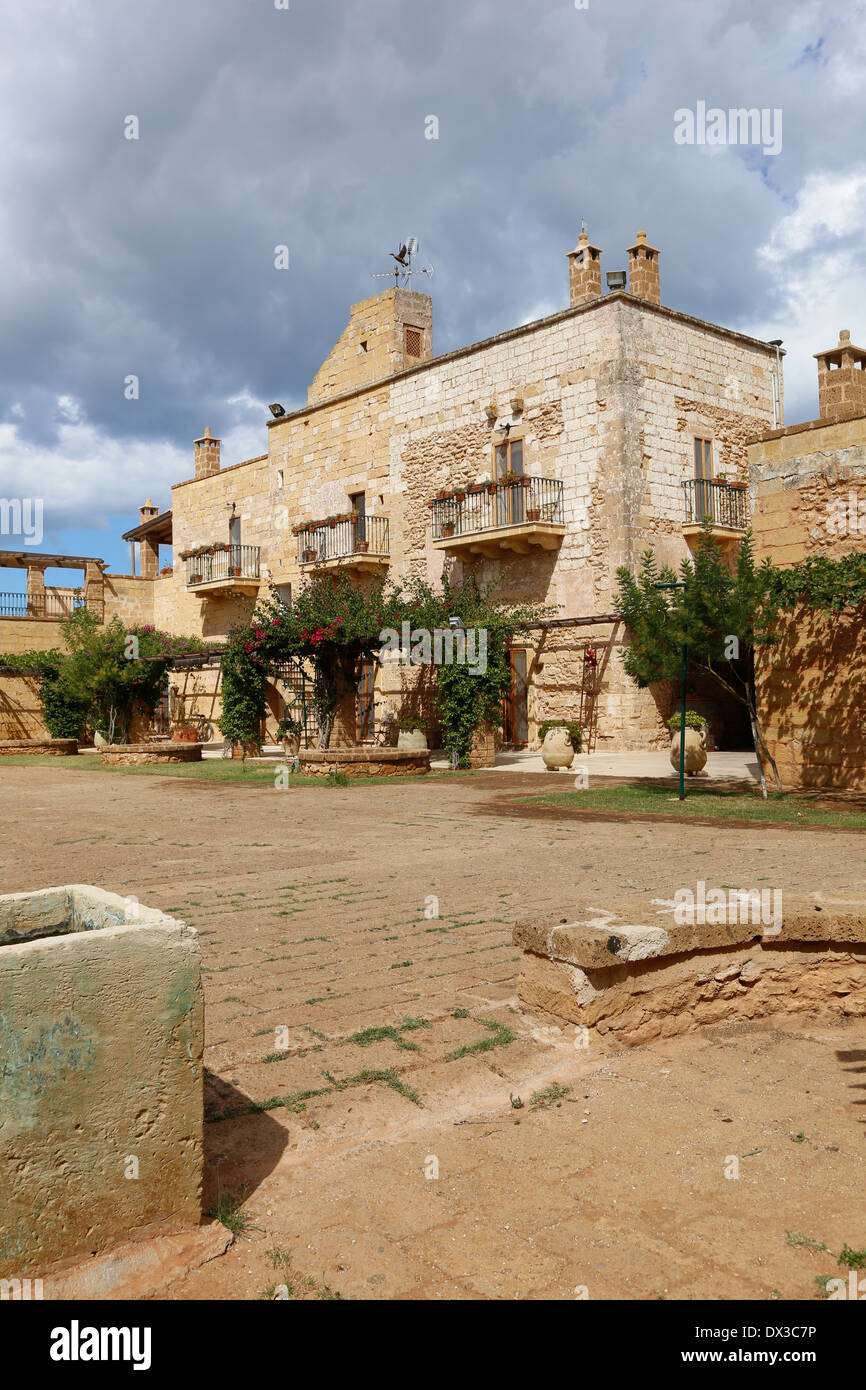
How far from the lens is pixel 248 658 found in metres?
19.9

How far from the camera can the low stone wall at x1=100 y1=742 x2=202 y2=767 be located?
2061 centimetres

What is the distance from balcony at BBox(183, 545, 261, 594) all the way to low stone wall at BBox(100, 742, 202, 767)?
369 inches

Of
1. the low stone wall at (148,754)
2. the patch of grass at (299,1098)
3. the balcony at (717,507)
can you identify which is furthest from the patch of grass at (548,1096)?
the low stone wall at (148,754)

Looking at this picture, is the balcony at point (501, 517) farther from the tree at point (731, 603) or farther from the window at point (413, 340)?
the tree at point (731, 603)

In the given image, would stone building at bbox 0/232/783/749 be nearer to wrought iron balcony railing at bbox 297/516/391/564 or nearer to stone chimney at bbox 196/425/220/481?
wrought iron balcony railing at bbox 297/516/391/564

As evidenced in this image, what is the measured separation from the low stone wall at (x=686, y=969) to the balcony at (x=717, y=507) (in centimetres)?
1674

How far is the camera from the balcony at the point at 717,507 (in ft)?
67.0

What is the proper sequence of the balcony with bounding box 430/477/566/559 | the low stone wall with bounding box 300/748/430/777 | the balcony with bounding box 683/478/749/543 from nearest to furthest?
the low stone wall with bounding box 300/748/430/777 < the balcony with bounding box 683/478/749/543 < the balcony with bounding box 430/477/566/559

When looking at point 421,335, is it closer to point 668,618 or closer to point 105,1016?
point 668,618

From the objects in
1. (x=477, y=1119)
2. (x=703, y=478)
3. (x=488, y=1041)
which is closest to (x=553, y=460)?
(x=703, y=478)

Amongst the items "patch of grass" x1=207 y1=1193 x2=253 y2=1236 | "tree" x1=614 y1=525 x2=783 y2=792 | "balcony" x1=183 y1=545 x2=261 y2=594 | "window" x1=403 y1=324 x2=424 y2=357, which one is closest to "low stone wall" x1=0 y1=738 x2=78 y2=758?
"balcony" x1=183 y1=545 x2=261 y2=594

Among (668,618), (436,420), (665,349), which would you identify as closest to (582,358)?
(665,349)

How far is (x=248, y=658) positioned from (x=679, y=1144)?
1761 centimetres

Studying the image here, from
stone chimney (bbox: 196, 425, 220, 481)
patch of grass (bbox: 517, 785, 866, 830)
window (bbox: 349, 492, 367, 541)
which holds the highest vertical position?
stone chimney (bbox: 196, 425, 220, 481)
